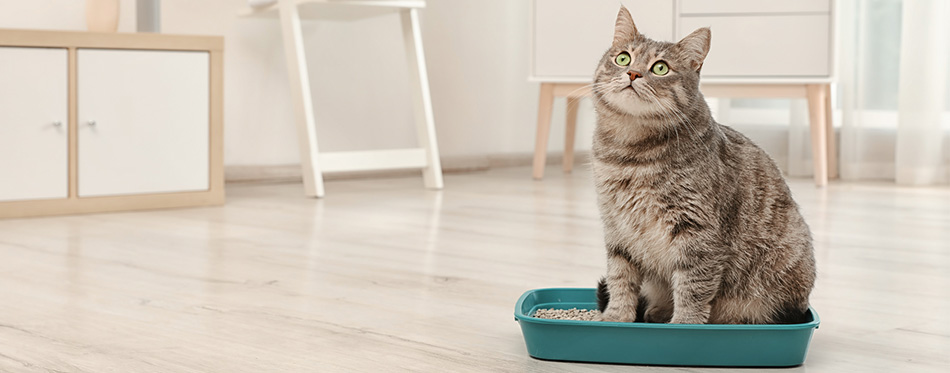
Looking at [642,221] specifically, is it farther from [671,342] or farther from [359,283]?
[359,283]

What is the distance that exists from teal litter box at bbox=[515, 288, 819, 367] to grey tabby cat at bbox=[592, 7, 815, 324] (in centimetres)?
3

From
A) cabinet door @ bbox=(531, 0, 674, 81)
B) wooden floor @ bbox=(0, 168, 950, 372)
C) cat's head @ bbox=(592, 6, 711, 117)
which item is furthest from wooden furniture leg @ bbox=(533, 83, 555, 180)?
cat's head @ bbox=(592, 6, 711, 117)

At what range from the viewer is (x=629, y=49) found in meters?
0.99

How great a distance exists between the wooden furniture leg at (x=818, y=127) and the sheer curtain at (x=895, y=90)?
0.98 feet

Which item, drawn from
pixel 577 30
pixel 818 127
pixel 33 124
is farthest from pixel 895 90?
pixel 33 124

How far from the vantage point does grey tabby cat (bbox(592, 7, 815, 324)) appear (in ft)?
3.16

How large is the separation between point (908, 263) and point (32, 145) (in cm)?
177

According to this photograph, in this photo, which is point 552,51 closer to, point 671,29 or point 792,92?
point 671,29

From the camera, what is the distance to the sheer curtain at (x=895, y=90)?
288 cm

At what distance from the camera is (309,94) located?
267 cm

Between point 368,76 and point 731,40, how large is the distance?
3.72ft

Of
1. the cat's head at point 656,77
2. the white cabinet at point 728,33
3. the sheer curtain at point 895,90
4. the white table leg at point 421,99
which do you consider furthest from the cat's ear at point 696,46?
the sheer curtain at point 895,90

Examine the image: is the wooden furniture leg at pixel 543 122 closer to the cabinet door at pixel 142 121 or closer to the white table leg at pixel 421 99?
the white table leg at pixel 421 99

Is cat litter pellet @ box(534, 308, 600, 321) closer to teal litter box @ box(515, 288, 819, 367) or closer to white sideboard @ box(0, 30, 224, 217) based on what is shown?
teal litter box @ box(515, 288, 819, 367)
